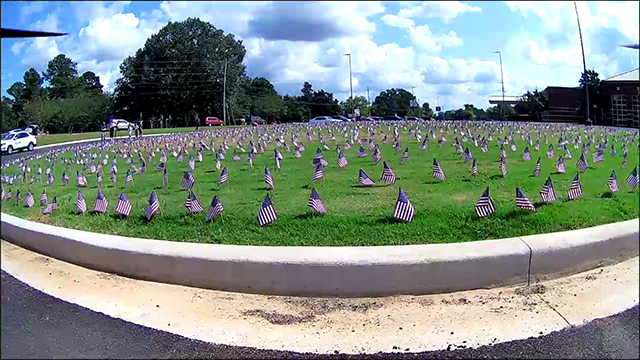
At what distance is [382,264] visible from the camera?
4.41m

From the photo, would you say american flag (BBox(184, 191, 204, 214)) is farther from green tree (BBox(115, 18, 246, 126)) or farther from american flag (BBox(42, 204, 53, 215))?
american flag (BBox(42, 204, 53, 215))

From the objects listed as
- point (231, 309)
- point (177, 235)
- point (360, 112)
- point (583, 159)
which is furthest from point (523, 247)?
point (360, 112)

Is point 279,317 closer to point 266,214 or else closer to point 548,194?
point 266,214

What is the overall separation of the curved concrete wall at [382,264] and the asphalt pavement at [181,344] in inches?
31.7

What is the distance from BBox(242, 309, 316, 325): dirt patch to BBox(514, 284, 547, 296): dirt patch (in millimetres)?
1679

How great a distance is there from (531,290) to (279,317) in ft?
6.65

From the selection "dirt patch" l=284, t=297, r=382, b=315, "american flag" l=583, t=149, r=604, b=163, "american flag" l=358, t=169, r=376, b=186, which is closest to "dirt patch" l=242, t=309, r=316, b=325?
"dirt patch" l=284, t=297, r=382, b=315

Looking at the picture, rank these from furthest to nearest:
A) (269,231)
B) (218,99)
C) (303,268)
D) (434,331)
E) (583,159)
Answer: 1. (583,159)
2. (269,231)
3. (218,99)
4. (303,268)
5. (434,331)

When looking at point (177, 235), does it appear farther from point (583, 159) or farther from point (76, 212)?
point (583, 159)

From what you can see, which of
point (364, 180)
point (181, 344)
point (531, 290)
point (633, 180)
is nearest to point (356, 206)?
point (364, 180)

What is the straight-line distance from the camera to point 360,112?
17.1m

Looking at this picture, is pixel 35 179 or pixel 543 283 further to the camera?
pixel 35 179

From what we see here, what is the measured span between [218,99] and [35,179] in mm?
5778

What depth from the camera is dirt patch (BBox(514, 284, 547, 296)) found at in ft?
14.5
